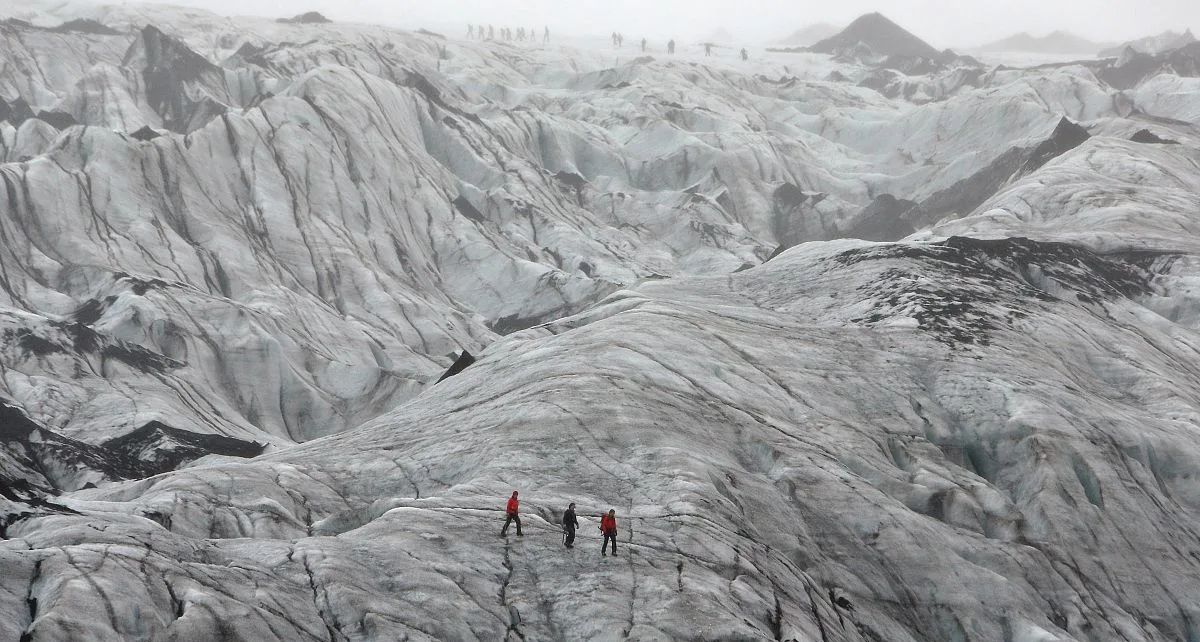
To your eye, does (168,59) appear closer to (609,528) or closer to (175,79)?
(175,79)

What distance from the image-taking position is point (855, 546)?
34406mm

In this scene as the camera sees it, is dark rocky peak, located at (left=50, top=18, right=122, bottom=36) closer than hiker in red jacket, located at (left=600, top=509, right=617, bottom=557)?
No

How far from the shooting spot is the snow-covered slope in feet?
89.4

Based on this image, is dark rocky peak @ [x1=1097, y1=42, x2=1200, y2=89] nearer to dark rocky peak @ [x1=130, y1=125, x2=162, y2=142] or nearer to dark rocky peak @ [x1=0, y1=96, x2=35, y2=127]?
dark rocky peak @ [x1=130, y1=125, x2=162, y2=142]

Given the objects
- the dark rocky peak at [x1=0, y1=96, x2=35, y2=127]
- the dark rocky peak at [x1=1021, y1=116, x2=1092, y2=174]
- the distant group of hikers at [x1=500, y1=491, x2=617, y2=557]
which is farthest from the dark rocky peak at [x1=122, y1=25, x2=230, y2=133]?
the distant group of hikers at [x1=500, y1=491, x2=617, y2=557]

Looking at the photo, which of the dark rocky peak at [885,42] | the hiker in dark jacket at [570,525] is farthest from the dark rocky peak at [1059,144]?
the dark rocky peak at [885,42]

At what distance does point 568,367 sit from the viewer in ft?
133

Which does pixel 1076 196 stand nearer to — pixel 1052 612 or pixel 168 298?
pixel 1052 612

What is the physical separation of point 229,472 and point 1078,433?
30.2 meters

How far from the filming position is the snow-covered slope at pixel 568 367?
27234 millimetres

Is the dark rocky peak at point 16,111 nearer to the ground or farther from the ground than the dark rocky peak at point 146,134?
nearer to the ground

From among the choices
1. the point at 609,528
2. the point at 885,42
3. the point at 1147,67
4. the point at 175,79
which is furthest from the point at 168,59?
the point at 885,42

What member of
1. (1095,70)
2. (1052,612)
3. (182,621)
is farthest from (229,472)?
(1095,70)

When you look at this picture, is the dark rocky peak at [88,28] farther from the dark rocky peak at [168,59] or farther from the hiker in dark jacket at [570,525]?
the hiker in dark jacket at [570,525]
